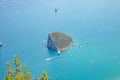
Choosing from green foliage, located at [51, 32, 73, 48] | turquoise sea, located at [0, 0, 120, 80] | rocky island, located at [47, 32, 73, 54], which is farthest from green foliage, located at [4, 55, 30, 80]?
green foliage, located at [51, 32, 73, 48]

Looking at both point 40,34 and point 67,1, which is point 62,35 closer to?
point 40,34

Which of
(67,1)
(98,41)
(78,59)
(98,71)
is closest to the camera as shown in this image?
(98,71)

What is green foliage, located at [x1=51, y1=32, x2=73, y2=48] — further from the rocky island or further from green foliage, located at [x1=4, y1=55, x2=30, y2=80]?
green foliage, located at [x1=4, y1=55, x2=30, y2=80]

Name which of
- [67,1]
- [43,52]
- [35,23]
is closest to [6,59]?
[43,52]

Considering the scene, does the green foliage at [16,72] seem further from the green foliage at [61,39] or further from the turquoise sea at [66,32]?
the green foliage at [61,39]

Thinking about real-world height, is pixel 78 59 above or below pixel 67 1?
below

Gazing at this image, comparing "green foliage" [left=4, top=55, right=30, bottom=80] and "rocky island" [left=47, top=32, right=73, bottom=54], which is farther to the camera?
"rocky island" [left=47, top=32, right=73, bottom=54]

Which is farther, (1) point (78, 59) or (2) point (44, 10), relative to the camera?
(2) point (44, 10)
